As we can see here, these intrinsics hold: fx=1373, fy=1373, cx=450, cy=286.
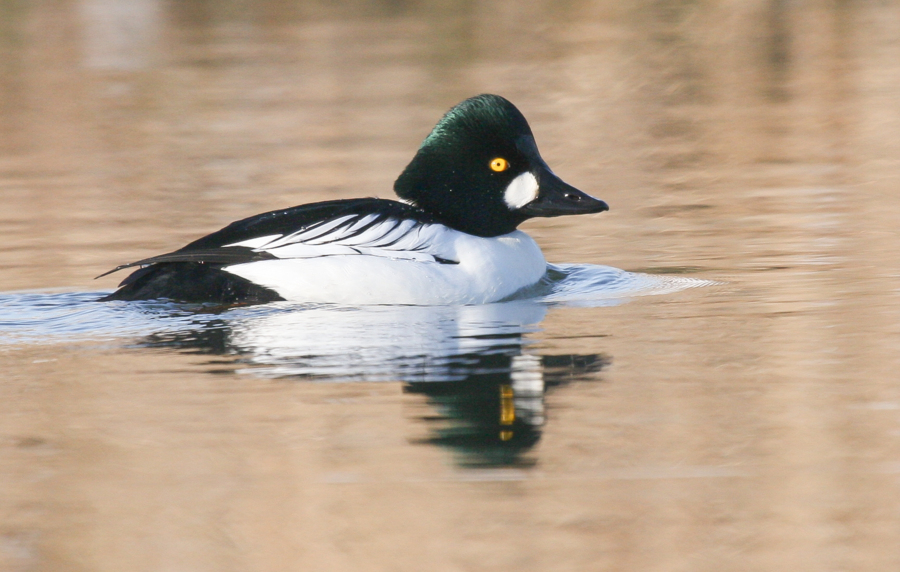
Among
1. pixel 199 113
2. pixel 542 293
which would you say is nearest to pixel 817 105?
pixel 199 113

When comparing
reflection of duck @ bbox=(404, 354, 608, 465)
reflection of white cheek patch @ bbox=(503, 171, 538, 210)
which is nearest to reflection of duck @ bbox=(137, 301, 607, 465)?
reflection of duck @ bbox=(404, 354, 608, 465)

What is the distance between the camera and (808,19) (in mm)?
22625

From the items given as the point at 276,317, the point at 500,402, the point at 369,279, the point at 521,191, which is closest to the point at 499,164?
the point at 521,191

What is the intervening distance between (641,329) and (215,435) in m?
2.32

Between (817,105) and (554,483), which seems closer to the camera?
(554,483)

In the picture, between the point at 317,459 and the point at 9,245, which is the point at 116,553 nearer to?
the point at 317,459

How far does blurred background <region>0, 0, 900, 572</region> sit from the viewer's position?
3807 mm

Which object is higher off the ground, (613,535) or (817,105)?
(817,105)

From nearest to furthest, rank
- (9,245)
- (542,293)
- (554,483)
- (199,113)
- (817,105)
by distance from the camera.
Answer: (554,483), (542,293), (9,245), (817,105), (199,113)

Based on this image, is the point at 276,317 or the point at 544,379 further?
the point at 276,317

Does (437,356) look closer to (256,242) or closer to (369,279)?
(369,279)

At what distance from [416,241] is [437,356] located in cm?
132

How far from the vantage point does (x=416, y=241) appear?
688 centimetres

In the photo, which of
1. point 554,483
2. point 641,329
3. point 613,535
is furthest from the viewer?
point 641,329
